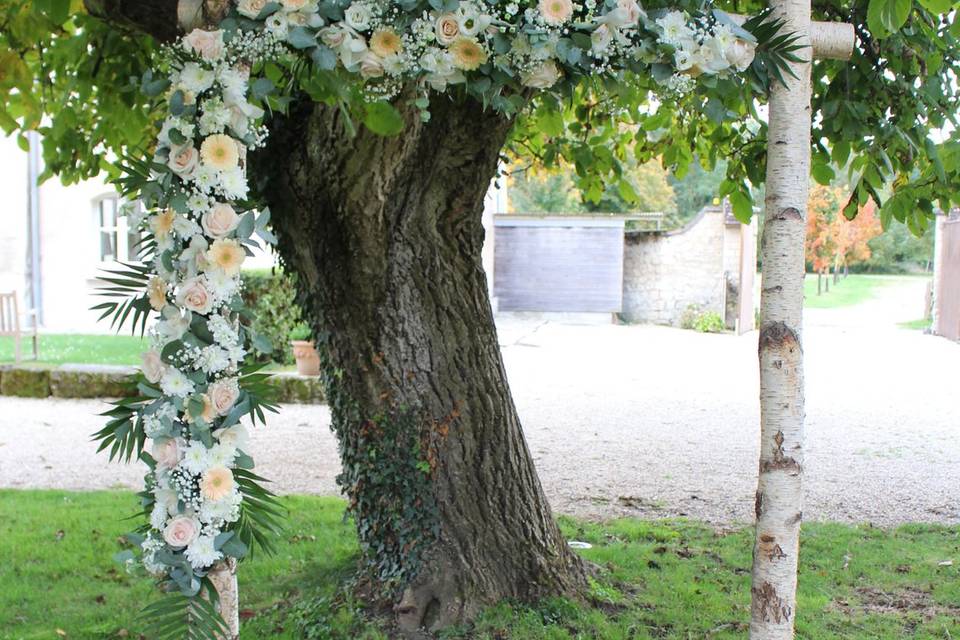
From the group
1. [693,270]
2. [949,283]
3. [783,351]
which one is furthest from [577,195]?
[783,351]

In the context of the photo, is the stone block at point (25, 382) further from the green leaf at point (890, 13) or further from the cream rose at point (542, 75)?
the green leaf at point (890, 13)

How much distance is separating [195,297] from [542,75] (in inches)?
35.1

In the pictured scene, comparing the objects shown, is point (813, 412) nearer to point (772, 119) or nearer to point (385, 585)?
point (385, 585)

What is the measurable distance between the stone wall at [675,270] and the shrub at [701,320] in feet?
0.35

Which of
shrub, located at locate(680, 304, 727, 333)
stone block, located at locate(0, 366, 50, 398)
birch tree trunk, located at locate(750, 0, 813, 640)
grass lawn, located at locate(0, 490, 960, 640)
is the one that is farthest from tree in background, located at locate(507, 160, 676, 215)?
birch tree trunk, located at locate(750, 0, 813, 640)

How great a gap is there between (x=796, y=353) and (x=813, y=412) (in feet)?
24.4

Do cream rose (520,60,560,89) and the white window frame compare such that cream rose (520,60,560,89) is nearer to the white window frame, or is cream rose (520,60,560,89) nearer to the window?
the white window frame

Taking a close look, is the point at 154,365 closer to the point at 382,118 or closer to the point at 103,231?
the point at 382,118

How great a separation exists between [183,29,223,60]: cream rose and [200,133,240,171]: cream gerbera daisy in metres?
0.17

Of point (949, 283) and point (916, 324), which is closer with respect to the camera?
point (949, 283)

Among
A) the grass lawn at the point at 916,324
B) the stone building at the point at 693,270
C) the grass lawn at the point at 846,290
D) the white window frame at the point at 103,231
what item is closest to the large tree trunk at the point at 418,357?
the white window frame at the point at 103,231

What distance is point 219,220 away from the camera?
1874mm

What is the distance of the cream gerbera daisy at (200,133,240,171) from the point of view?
6.17 ft

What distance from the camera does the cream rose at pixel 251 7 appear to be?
6.04 ft
